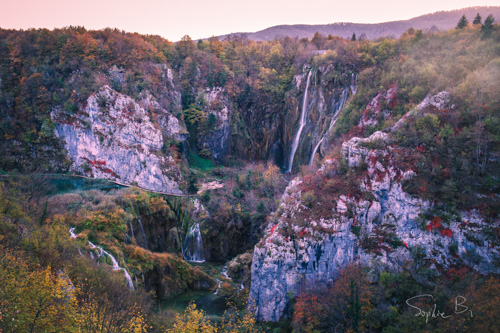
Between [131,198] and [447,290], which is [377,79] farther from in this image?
[131,198]

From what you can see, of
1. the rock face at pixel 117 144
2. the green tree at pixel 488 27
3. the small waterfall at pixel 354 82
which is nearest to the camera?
the green tree at pixel 488 27

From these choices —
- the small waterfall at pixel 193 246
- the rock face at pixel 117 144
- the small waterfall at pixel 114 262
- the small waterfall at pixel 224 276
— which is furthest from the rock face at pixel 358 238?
the rock face at pixel 117 144

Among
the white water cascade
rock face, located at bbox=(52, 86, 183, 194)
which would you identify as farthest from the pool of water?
the white water cascade

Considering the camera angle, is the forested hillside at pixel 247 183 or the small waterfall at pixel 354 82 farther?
the small waterfall at pixel 354 82

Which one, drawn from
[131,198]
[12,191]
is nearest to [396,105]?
[131,198]

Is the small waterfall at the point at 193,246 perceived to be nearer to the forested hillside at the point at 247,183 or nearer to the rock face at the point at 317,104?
the forested hillside at the point at 247,183

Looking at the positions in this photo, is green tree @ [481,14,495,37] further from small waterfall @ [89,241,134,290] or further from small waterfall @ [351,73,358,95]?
small waterfall @ [89,241,134,290]

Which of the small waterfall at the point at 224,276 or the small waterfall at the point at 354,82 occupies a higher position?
the small waterfall at the point at 354,82
